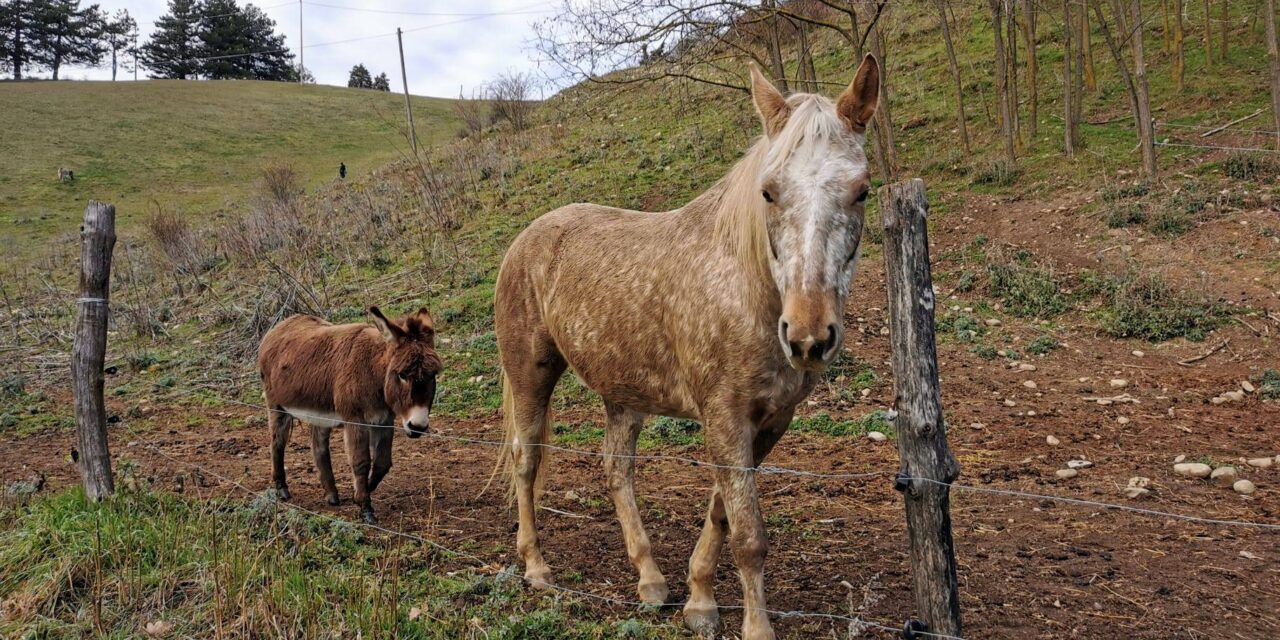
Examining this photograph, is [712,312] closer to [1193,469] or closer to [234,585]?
[234,585]

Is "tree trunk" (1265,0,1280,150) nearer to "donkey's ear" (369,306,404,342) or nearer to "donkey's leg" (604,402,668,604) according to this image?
"donkey's leg" (604,402,668,604)

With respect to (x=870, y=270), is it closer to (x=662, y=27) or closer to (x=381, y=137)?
(x=662, y=27)

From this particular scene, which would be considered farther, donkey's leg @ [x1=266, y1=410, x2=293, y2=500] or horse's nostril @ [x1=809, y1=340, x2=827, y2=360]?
donkey's leg @ [x1=266, y1=410, x2=293, y2=500]

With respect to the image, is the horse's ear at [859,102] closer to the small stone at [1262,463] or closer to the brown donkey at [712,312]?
the brown donkey at [712,312]

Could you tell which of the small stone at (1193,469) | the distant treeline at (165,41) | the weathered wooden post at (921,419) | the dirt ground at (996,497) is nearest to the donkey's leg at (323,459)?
the dirt ground at (996,497)

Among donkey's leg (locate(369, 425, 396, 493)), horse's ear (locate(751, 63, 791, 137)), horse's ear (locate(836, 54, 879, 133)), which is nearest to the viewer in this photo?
horse's ear (locate(836, 54, 879, 133))

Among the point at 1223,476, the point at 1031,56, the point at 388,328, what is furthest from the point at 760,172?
the point at 1031,56

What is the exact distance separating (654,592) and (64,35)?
238 feet

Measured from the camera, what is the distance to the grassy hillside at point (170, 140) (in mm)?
29750

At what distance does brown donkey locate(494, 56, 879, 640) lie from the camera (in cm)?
276

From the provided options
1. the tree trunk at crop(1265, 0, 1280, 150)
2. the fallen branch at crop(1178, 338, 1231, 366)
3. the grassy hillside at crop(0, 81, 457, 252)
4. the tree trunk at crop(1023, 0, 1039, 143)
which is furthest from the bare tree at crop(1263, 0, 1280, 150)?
the grassy hillside at crop(0, 81, 457, 252)

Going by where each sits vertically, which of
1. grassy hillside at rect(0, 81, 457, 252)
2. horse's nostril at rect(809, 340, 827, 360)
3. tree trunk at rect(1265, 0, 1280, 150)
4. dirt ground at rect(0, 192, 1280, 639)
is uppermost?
grassy hillside at rect(0, 81, 457, 252)

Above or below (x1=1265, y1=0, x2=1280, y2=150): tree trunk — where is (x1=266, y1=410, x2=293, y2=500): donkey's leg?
below

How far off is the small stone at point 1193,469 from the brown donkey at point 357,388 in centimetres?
539
